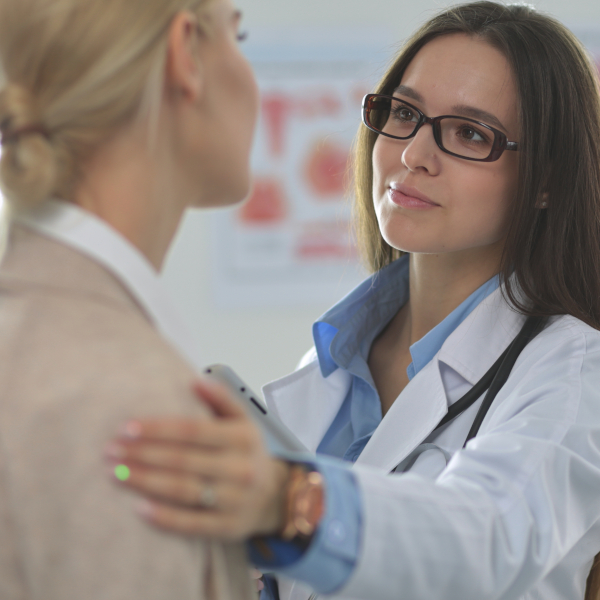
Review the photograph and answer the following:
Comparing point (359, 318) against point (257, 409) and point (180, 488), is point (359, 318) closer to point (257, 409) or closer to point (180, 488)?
point (257, 409)

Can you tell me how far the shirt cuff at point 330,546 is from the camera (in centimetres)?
67

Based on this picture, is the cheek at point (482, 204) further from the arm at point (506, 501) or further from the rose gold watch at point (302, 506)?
the rose gold watch at point (302, 506)

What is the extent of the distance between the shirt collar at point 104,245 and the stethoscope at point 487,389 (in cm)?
64

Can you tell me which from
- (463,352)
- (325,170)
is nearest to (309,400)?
(463,352)

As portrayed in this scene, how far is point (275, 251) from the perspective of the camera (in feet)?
9.81

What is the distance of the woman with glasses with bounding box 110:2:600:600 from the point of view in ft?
2.46

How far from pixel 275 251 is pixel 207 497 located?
244cm

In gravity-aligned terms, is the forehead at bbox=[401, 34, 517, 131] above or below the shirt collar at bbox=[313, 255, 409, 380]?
above

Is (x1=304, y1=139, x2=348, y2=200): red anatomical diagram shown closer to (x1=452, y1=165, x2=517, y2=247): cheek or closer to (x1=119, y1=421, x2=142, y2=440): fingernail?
(x1=452, y1=165, x2=517, y2=247): cheek

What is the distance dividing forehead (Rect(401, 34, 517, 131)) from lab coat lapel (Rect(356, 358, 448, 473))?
1.59 ft

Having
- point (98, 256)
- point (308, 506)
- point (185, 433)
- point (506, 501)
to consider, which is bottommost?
point (506, 501)

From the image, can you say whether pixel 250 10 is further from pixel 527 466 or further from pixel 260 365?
pixel 527 466

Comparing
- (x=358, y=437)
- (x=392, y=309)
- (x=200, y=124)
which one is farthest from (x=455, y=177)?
(x=200, y=124)

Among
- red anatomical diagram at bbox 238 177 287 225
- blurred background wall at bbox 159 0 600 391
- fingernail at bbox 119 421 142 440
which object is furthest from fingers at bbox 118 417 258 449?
red anatomical diagram at bbox 238 177 287 225
